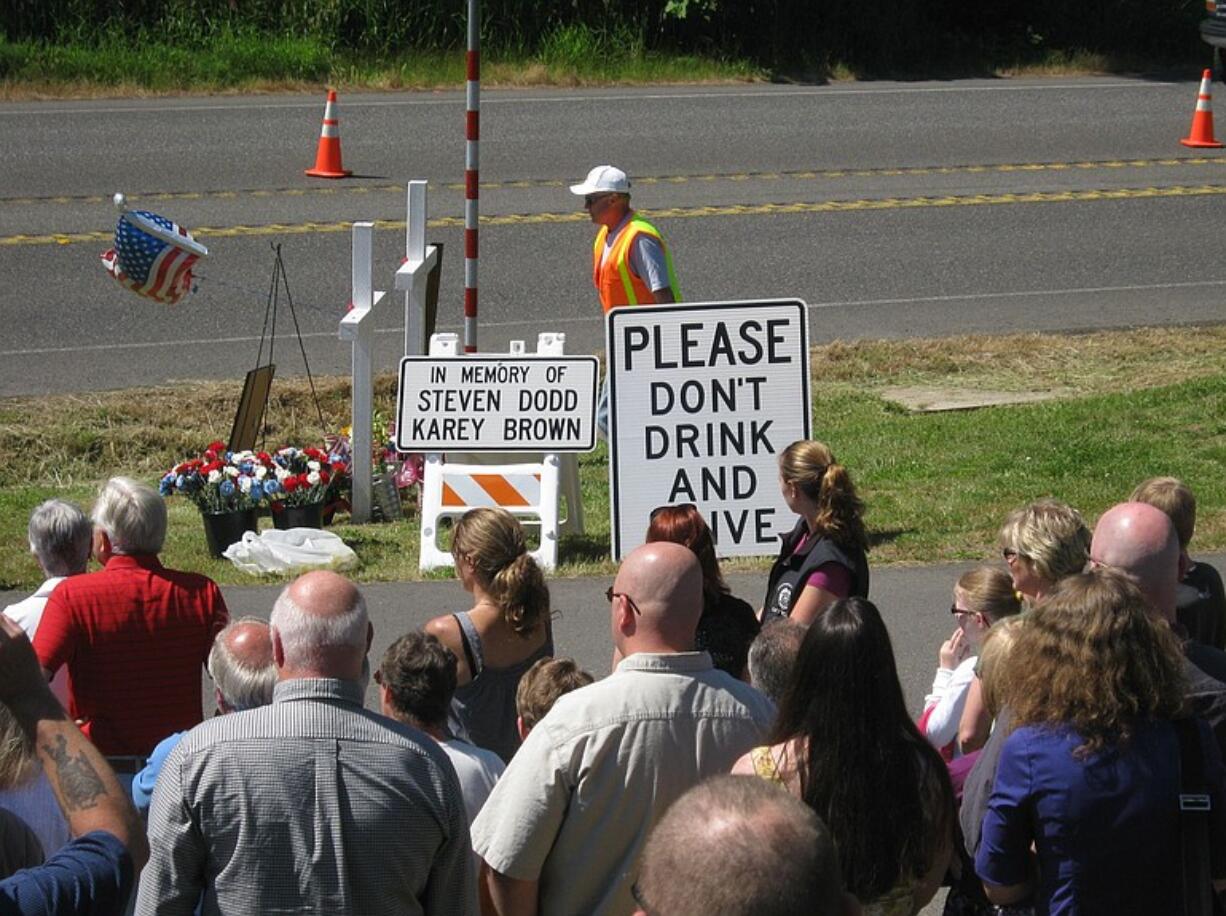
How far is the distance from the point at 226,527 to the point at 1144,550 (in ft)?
20.4

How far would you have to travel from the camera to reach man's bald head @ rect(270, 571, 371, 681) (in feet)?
13.5

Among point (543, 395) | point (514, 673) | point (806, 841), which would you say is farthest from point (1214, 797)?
point (543, 395)

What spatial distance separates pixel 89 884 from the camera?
10.2 feet

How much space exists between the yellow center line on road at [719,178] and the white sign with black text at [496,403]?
27.5 ft

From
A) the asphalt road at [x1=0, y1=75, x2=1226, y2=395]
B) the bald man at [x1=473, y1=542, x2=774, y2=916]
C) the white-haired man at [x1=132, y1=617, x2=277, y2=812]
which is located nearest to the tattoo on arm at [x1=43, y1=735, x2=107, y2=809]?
the bald man at [x1=473, y1=542, x2=774, y2=916]

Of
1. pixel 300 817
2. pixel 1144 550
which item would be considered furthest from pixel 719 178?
pixel 300 817

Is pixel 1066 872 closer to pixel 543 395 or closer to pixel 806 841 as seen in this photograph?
pixel 806 841

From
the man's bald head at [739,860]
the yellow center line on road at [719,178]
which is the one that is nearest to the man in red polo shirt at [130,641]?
the man's bald head at [739,860]

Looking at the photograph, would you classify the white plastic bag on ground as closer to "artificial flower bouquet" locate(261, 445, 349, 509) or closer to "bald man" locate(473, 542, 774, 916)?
"artificial flower bouquet" locate(261, 445, 349, 509)

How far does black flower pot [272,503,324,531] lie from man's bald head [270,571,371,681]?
19.9 ft

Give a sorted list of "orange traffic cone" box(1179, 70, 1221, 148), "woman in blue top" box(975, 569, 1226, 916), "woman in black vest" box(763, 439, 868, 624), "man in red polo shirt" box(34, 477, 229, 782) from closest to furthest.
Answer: "woman in blue top" box(975, 569, 1226, 916) < "man in red polo shirt" box(34, 477, 229, 782) < "woman in black vest" box(763, 439, 868, 624) < "orange traffic cone" box(1179, 70, 1221, 148)

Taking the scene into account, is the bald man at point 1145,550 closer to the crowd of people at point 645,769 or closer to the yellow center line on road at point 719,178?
the crowd of people at point 645,769

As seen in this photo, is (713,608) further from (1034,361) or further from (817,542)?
(1034,361)

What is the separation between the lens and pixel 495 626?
224 inches
